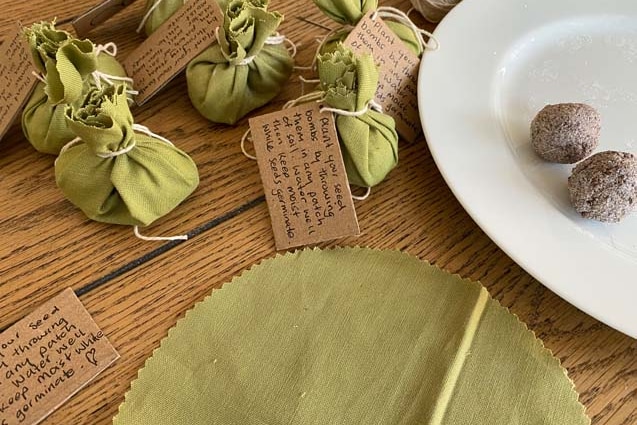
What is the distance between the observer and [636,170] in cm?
55

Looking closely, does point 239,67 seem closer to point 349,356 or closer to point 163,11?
point 163,11

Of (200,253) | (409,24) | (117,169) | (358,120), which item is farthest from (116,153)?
(409,24)

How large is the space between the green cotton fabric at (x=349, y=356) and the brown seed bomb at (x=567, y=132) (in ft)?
0.56

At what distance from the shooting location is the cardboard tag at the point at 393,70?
2.20 feet

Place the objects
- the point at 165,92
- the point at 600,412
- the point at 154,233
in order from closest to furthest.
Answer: the point at 600,412
the point at 154,233
the point at 165,92

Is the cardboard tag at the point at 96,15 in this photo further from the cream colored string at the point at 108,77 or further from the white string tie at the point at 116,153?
the white string tie at the point at 116,153

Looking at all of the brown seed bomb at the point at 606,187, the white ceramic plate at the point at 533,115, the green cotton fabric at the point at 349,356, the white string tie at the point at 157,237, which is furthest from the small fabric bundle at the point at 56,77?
the brown seed bomb at the point at 606,187

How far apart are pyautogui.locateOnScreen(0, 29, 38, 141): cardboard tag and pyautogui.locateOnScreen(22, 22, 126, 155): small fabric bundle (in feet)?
0.04

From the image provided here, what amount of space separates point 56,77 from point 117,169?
3.7 inches

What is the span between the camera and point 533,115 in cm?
70

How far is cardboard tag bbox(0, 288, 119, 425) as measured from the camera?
1.60 feet

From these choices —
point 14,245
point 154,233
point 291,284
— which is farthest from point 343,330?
point 14,245

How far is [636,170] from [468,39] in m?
0.28

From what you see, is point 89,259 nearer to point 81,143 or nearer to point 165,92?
point 81,143
